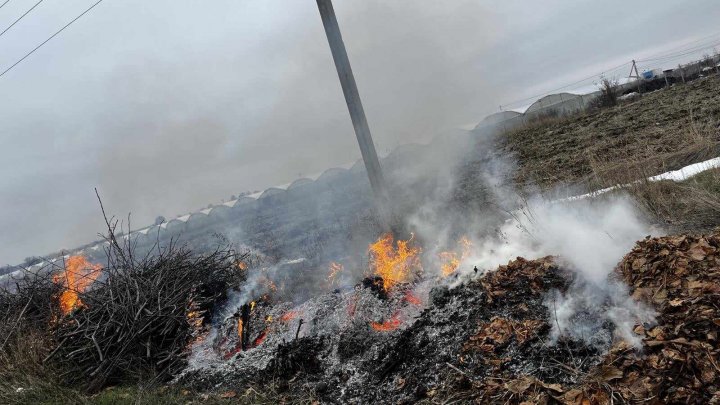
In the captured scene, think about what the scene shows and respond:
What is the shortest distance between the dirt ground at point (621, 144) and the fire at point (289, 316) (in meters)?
5.76

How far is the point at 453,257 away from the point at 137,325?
5.36 meters

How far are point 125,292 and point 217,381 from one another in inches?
124

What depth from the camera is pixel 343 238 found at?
10.6m

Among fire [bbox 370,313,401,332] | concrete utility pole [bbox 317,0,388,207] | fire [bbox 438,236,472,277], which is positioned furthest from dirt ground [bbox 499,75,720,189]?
fire [bbox 370,313,401,332]

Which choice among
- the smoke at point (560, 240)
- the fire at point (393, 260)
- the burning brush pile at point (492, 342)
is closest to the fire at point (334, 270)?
the fire at point (393, 260)

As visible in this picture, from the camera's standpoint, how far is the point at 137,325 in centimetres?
699

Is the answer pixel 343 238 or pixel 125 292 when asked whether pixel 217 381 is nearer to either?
pixel 125 292

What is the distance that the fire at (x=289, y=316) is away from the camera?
6.71 m

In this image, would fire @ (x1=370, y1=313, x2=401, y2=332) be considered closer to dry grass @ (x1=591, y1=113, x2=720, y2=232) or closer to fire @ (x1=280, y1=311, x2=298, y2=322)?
fire @ (x1=280, y1=311, x2=298, y2=322)

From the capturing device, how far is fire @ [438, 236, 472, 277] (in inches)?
247

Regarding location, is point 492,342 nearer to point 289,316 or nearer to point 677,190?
point 289,316

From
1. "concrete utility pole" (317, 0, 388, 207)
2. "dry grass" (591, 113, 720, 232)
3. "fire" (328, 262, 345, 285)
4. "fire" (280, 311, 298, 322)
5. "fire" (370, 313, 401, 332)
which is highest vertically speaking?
"concrete utility pole" (317, 0, 388, 207)

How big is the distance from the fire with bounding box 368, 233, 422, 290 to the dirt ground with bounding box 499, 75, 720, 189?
358 centimetres

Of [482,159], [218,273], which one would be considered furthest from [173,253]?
[482,159]
